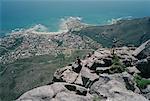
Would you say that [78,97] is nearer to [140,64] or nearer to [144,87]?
[144,87]

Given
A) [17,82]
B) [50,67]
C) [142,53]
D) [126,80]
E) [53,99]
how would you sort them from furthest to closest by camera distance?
[50,67]
[17,82]
[142,53]
[126,80]
[53,99]

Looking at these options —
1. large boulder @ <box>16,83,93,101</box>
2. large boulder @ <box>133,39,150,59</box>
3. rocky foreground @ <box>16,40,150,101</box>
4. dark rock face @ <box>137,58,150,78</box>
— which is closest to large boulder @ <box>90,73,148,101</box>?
rocky foreground @ <box>16,40,150,101</box>

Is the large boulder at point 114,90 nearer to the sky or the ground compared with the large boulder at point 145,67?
nearer to the ground

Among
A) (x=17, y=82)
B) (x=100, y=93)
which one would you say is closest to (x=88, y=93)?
(x=100, y=93)

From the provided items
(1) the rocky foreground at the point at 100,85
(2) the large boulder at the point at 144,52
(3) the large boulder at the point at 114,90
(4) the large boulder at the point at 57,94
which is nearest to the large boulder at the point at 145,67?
(1) the rocky foreground at the point at 100,85

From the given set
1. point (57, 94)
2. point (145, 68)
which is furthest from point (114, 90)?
point (145, 68)

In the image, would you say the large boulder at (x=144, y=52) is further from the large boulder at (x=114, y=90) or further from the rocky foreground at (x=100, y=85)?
the large boulder at (x=114, y=90)

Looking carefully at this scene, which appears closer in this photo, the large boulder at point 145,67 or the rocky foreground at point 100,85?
the rocky foreground at point 100,85

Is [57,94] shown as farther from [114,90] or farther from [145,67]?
[145,67]
